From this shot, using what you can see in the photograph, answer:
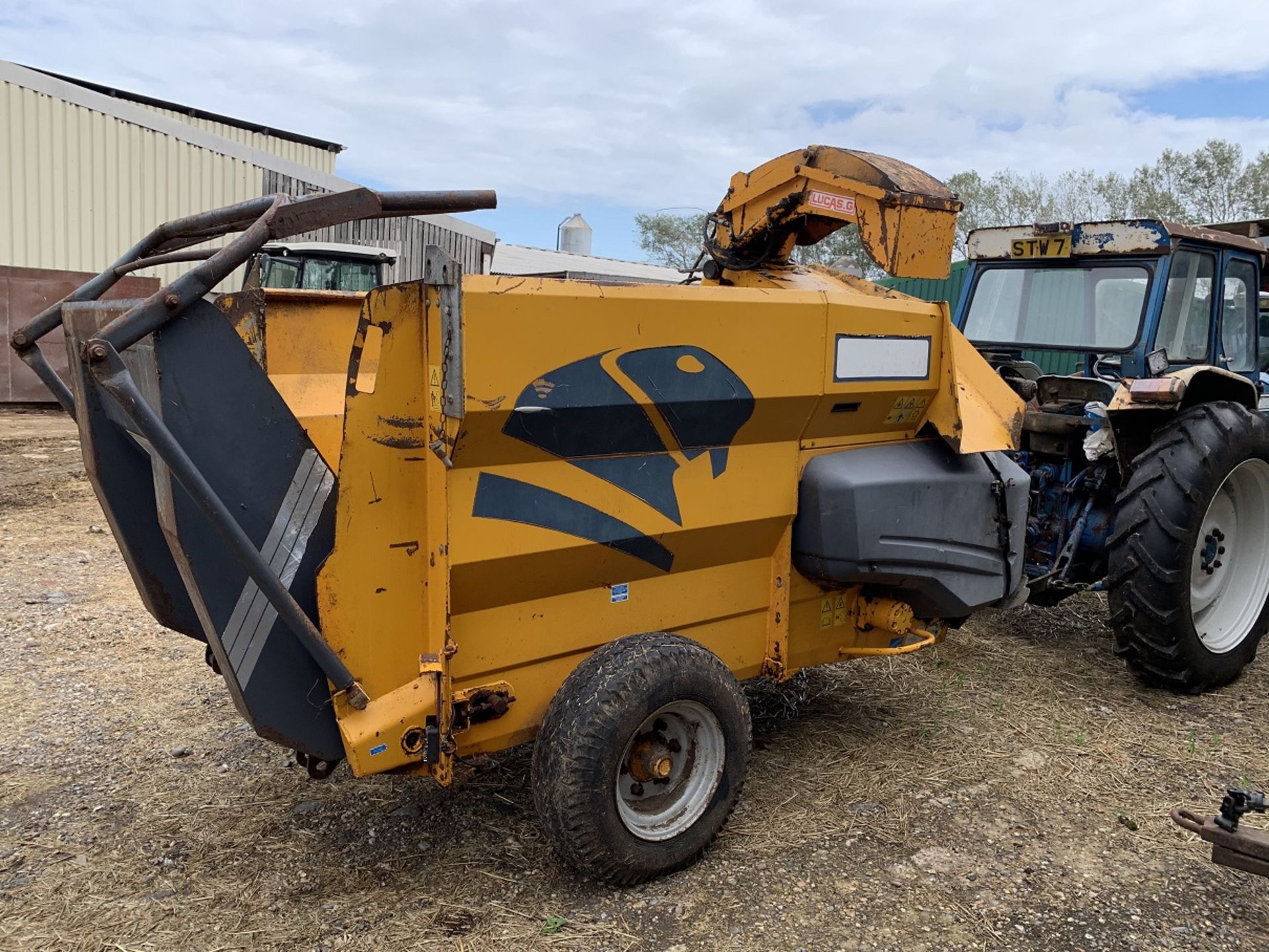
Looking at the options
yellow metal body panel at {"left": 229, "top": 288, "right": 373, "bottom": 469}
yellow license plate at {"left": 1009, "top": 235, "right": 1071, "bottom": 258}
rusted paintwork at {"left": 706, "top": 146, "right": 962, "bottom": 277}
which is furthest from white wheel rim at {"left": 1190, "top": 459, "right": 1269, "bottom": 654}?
yellow metal body panel at {"left": 229, "top": 288, "right": 373, "bottom": 469}

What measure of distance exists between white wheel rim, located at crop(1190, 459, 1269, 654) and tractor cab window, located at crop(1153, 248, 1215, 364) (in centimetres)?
69

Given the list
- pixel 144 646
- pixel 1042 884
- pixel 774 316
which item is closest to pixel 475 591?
pixel 774 316

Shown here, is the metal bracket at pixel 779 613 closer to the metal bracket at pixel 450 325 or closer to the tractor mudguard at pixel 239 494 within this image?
the metal bracket at pixel 450 325

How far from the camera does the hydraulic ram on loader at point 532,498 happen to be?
2.28 metres

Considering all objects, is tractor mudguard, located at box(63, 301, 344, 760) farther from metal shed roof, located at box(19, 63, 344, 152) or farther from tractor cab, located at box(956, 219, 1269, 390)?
metal shed roof, located at box(19, 63, 344, 152)

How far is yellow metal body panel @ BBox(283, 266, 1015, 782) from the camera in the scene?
238 centimetres

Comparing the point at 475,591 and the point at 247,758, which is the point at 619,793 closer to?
the point at 475,591

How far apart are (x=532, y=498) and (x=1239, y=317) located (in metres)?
4.49

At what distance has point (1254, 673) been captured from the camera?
4699 millimetres

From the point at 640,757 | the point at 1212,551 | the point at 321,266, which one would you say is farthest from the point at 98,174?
the point at 1212,551

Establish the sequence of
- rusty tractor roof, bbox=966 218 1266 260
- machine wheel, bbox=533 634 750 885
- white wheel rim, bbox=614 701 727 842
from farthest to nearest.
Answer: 1. rusty tractor roof, bbox=966 218 1266 260
2. white wheel rim, bbox=614 701 727 842
3. machine wheel, bbox=533 634 750 885

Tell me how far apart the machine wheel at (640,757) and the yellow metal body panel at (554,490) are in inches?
8.8

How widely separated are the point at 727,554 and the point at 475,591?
0.87 meters

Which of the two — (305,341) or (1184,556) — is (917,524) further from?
(305,341)
